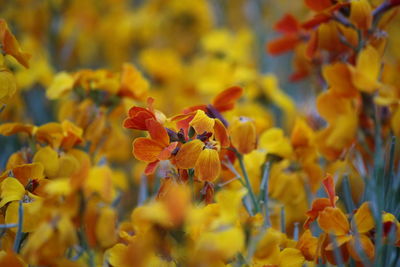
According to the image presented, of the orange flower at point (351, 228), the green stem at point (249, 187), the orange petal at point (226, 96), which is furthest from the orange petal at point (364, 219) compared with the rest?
the orange petal at point (226, 96)

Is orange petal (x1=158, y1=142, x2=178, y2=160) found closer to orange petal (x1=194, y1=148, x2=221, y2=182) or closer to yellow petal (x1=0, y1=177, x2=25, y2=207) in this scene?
orange petal (x1=194, y1=148, x2=221, y2=182)

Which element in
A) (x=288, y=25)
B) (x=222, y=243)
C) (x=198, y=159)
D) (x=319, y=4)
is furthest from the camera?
(x=288, y=25)

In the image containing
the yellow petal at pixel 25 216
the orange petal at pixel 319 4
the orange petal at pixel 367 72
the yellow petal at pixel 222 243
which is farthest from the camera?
the orange petal at pixel 319 4

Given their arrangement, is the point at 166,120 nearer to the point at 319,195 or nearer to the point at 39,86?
the point at 319,195

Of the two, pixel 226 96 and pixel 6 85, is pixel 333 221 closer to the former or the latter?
pixel 226 96

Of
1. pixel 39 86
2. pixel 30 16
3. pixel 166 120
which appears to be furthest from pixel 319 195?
pixel 30 16

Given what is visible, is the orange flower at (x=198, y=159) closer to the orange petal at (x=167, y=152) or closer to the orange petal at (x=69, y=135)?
the orange petal at (x=167, y=152)

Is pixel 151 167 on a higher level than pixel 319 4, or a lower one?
lower

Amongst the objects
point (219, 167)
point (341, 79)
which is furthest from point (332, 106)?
point (219, 167)
